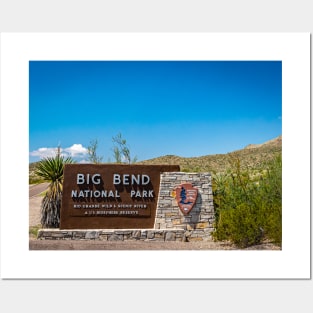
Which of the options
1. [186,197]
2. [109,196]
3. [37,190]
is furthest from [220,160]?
[109,196]

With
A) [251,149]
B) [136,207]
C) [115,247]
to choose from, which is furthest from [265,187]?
[251,149]

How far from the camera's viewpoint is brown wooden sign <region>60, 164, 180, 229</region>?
14.1m

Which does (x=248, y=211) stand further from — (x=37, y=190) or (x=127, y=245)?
(x=37, y=190)

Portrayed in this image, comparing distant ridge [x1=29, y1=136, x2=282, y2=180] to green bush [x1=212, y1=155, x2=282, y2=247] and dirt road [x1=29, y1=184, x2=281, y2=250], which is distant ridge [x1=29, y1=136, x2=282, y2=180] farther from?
dirt road [x1=29, y1=184, x2=281, y2=250]

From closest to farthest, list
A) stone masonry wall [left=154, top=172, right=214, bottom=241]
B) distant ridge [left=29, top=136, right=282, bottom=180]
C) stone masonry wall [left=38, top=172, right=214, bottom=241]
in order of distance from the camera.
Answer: stone masonry wall [left=38, top=172, right=214, bottom=241] < stone masonry wall [left=154, top=172, right=214, bottom=241] < distant ridge [left=29, top=136, right=282, bottom=180]

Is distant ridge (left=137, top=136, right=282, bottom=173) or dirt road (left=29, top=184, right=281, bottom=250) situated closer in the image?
dirt road (left=29, top=184, right=281, bottom=250)

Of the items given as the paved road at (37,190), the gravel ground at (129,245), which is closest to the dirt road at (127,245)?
the gravel ground at (129,245)

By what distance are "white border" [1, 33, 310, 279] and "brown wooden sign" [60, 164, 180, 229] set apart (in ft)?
8.89

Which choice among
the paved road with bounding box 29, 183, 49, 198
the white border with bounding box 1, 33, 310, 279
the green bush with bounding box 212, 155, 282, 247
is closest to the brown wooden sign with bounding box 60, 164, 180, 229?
the green bush with bounding box 212, 155, 282, 247

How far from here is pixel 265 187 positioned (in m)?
14.4

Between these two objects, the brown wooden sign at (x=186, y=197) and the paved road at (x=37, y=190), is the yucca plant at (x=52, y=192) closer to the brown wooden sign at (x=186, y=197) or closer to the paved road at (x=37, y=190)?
the brown wooden sign at (x=186, y=197)
